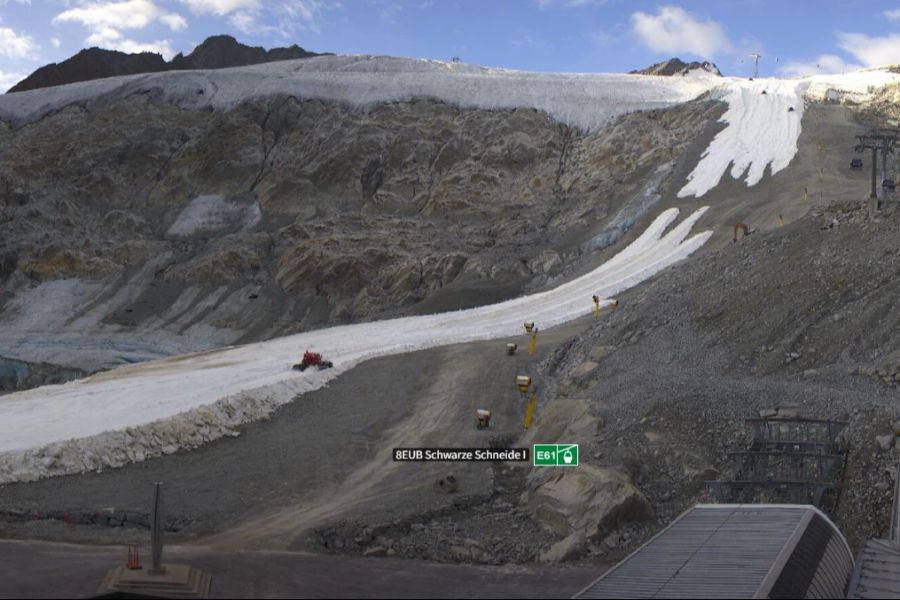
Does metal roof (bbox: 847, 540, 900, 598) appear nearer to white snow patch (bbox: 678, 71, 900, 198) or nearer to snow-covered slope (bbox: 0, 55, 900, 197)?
white snow patch (bbox: 678, 71, 900, 198)

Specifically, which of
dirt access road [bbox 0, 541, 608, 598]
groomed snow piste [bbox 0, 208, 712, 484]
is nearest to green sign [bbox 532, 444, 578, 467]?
dirt access road [bbox 0, 541, 608, 598]

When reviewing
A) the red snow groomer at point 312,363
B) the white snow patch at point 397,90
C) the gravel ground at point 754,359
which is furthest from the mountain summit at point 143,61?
the gravel ground at point 754,359

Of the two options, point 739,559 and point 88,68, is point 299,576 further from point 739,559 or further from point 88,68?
point 88,68

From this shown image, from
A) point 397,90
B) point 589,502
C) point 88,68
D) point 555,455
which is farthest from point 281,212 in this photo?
point 88,68

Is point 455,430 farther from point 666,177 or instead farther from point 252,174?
point 252,174

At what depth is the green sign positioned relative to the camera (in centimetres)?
1738

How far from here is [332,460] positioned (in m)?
19.8

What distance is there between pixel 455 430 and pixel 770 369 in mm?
7290

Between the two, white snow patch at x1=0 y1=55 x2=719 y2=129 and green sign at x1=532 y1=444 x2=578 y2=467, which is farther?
white snow patch at x1=0 y1=55 x2=719 y2=129

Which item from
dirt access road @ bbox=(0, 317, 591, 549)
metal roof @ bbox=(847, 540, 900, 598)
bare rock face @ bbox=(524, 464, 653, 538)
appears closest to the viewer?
metal roof @ bbox=(847, 540, 900, 598)

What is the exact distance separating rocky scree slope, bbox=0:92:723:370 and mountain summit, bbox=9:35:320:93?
42.0 meters

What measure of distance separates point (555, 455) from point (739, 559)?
7.20 m

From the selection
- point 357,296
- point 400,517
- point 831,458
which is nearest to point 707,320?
point 831,458

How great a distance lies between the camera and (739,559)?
36.5 ft
